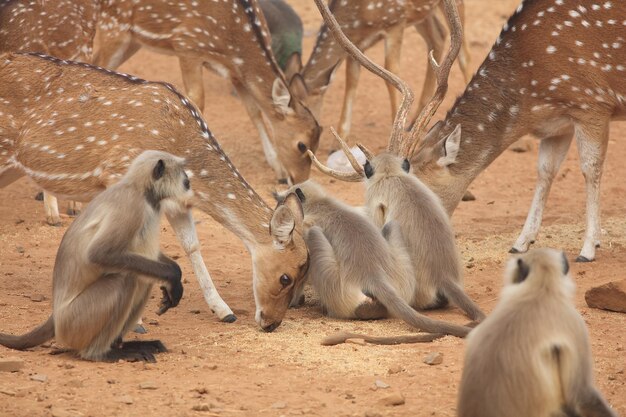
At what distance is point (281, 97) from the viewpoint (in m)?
12.2

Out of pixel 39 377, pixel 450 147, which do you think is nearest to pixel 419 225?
pixel 450 147

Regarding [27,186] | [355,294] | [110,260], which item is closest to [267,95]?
[27,186]

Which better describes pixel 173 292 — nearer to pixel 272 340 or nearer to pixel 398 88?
pixel 272 340

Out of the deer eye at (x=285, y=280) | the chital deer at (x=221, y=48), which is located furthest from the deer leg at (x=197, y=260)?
the chital deer at (x=221, y=48)

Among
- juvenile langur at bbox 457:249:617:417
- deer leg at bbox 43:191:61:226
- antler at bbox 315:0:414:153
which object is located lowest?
deer leg at bbox 43:191:61:226

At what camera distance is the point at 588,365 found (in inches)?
213

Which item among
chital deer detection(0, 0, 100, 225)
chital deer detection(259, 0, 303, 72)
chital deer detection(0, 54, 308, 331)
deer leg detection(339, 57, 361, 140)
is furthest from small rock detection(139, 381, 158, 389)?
chital deer detection(259, 0, 303, 72)

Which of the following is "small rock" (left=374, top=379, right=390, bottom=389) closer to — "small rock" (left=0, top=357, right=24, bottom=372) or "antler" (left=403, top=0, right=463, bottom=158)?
"small rock" (left=0, top=357, right=24, bottom=372)

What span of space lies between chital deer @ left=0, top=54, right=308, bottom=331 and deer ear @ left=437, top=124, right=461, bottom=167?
1.86 metres

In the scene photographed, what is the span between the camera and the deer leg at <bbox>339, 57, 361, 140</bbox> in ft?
44.5

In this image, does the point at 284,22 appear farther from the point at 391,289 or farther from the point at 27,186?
the point at 391,289

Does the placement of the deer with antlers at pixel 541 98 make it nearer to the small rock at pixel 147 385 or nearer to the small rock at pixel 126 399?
the small rock at pixel 147 385

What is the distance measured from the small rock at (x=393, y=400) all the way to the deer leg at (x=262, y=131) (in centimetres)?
664

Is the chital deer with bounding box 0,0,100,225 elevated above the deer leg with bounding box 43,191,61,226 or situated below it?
above
